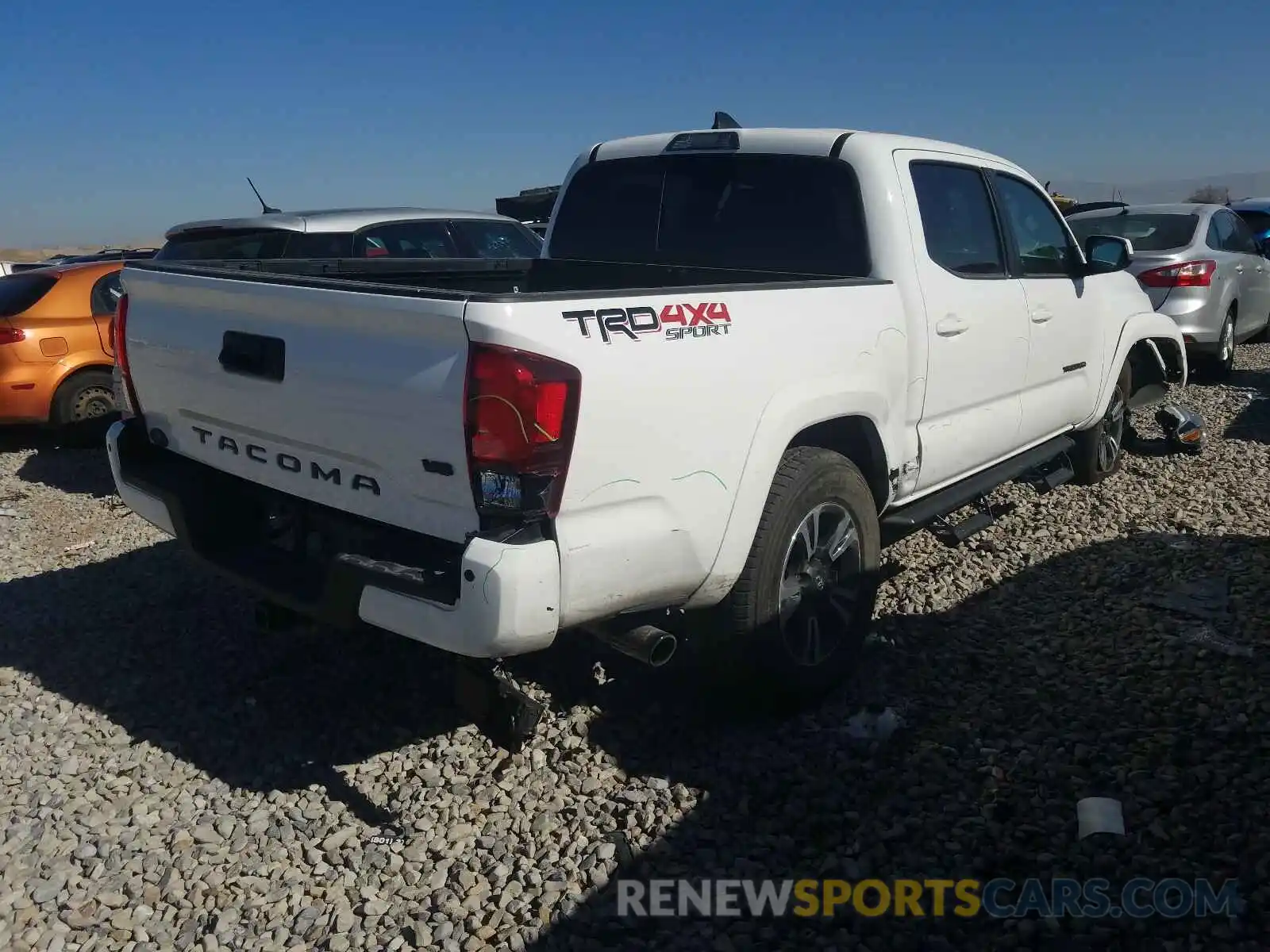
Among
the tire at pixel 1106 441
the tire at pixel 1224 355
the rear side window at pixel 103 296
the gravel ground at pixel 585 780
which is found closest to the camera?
the gravel ground at pixel 585 780

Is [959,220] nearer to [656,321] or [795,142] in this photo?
[795,142]

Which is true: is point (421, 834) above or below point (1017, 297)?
below

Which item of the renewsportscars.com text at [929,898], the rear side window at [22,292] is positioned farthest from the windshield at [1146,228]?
the rear side window at [22,292]

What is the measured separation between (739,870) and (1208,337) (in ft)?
27.4

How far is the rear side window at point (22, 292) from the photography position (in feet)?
24.9

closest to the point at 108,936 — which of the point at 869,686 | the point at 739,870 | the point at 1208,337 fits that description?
the point at 739,870

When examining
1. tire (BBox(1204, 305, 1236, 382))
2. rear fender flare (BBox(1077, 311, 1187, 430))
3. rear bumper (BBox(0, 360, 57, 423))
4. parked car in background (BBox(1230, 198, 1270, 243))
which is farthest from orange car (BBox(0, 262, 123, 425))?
parked car in background (BBox(1230, 198, 1270, 243))

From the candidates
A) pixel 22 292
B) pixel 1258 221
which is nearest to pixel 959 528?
pixel 22 292

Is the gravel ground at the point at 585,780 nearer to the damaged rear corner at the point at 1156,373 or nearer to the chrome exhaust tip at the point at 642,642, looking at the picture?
the chrome exhaust tip at the point at 642,642

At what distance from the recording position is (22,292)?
7711 millimetres

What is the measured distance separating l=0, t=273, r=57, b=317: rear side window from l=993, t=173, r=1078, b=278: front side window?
275 inches

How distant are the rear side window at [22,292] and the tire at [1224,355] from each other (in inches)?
399

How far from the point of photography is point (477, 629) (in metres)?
2.42

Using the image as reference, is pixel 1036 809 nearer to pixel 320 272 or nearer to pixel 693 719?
pixel 693 719
